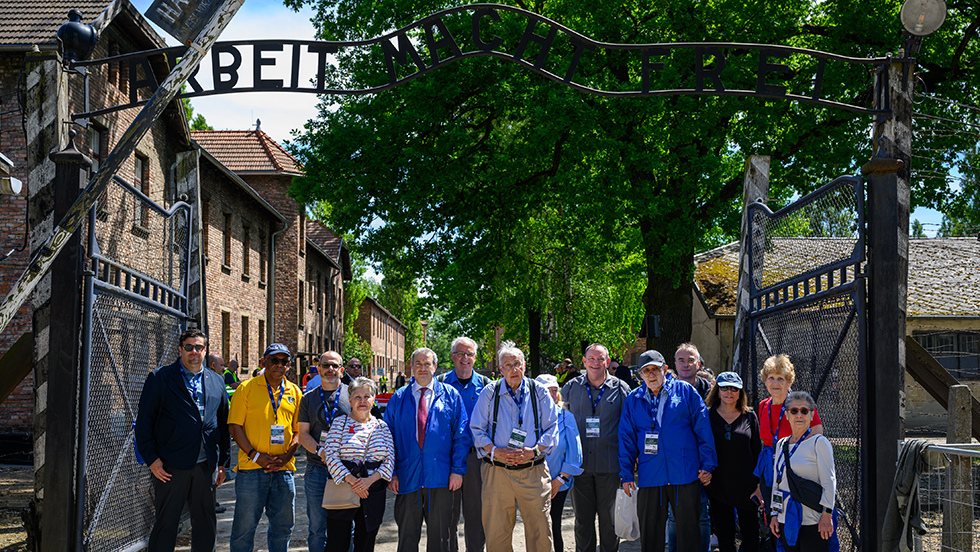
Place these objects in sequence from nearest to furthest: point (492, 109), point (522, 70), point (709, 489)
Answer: point (709, 489)
point (522, 70)
point (492, 109)

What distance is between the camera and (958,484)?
20.4 ft

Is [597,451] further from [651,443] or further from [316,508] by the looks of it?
[316,508]

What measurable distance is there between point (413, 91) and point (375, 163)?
175cm

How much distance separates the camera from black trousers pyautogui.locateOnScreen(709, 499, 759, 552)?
7.07 m

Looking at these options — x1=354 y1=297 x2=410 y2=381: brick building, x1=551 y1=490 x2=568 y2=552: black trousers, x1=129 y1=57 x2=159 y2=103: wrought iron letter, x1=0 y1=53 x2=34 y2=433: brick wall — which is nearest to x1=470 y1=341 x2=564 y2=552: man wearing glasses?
x1=551 y1=490 x2=568 y2=552: black trousers

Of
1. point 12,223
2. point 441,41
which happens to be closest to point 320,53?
point 441,41

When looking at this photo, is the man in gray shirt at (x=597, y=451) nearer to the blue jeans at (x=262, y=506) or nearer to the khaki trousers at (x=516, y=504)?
the khaki trousers at (x=516, y=504)

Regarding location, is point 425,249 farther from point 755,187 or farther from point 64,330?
point 64,330

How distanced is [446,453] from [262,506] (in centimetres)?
174

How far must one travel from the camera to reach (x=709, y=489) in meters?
7.13

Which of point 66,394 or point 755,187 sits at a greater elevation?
point 755,187

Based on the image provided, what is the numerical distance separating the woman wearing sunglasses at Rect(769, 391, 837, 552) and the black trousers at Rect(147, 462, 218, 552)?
15.1 ft

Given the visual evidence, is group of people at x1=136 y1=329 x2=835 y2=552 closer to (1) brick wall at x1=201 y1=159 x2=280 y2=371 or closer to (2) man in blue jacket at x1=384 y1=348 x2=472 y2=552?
(2) man in blue jacket at x1=384 y1=348 x2=472 y2=552

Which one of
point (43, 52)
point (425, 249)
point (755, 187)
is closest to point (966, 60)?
point (755, 187)
